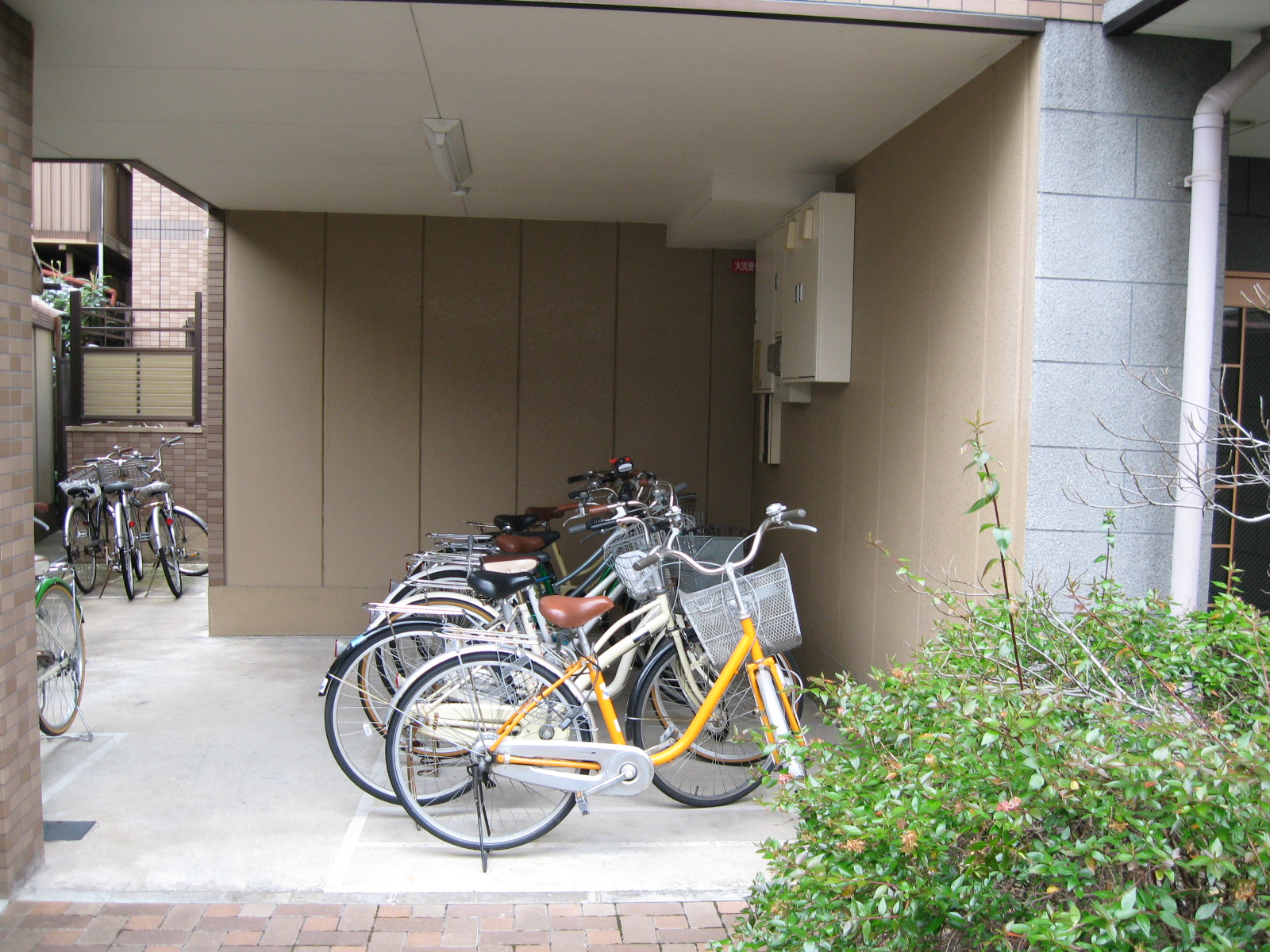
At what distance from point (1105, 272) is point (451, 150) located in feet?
9.22

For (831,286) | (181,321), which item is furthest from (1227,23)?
(181,321)

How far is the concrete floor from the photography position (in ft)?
9.88

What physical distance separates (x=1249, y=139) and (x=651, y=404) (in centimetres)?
347

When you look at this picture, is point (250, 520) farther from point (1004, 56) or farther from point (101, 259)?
point (101, 259)

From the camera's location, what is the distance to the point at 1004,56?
10.9ft

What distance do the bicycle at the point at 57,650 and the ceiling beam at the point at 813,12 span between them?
2.51 meters

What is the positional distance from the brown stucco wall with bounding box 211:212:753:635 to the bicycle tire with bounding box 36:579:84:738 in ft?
6.60

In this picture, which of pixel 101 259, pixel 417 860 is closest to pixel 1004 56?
pixel 417 860

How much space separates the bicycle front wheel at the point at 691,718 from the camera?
3.53m

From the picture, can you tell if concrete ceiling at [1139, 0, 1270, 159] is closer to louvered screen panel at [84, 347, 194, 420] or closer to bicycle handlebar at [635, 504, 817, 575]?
bicycle handlebar at [635, 504, 817, 575]

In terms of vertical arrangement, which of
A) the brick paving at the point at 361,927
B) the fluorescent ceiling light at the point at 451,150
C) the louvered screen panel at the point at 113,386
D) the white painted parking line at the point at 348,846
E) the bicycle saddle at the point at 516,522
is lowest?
the brick paving at the point at 361,927

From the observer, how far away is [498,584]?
3389 millimetres

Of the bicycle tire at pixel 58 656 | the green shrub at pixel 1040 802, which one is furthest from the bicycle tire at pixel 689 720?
the bicycle tire at pixel 58 656

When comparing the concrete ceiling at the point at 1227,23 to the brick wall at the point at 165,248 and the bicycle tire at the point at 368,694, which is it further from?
the brick wall at the point at 165,248
